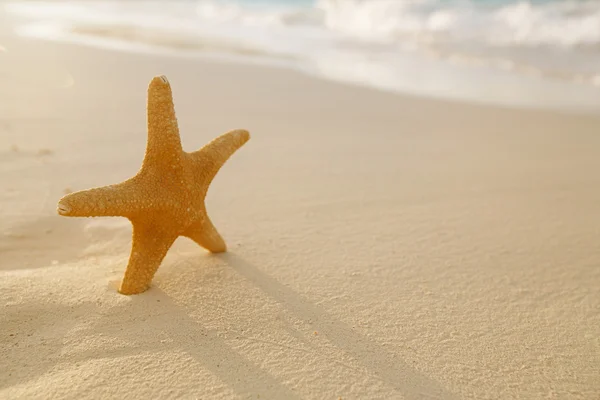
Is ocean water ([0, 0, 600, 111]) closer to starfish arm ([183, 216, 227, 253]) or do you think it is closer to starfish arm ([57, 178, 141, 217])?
starfish arm ([183, 216, 227, 253])

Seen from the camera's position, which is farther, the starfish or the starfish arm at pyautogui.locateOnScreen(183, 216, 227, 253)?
the starfish arm at pyautogui.locateOnScreen(183, 216, 227, 253)

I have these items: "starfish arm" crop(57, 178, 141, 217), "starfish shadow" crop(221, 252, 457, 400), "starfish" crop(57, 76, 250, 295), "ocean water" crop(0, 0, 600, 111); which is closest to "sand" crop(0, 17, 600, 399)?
"starfish shadow" crop(221, 252, 457, 400)

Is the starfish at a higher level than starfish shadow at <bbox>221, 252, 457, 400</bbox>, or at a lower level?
higher

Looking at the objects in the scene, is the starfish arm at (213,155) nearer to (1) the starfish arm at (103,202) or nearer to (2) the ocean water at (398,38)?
(1) the starfish arm at (103,202)

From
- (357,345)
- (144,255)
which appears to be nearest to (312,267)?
(357,345)

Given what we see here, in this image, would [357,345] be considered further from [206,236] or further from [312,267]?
[206,236]
